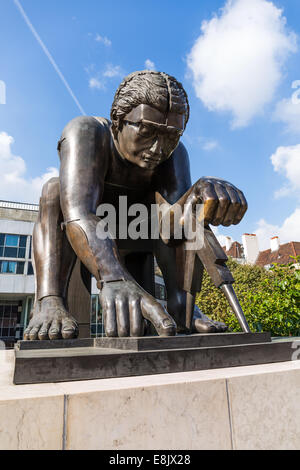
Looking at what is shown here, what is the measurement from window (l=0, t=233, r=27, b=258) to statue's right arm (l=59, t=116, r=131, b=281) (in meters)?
20.2

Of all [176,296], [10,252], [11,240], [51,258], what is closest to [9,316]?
[10,252]

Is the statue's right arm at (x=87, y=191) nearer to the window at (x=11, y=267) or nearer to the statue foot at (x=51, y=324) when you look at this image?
the statue foot at (x=51, y=324)

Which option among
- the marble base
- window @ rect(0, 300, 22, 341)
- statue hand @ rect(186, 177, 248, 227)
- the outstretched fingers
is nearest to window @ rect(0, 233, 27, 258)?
window @ rect(0, 300, 22, 341)

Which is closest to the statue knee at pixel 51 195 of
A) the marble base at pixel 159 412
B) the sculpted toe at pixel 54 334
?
the sculpted toe at pixel 54 334

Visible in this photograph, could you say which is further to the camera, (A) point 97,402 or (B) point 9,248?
(B) point 9,248

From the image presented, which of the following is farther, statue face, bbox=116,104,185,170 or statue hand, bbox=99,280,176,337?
statue face, bbox=116,104,185,170

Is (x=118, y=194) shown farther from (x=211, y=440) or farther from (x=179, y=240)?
(x=211, y=440)

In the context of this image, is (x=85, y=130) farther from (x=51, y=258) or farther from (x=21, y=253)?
(x=21, y=253)

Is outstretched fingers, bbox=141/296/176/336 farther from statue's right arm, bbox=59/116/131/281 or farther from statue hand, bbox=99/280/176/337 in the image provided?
statue's right arm, bbox=59/116/131/281

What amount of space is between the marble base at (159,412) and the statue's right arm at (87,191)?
82 centimetres

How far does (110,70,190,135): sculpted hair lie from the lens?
2.13 metres
